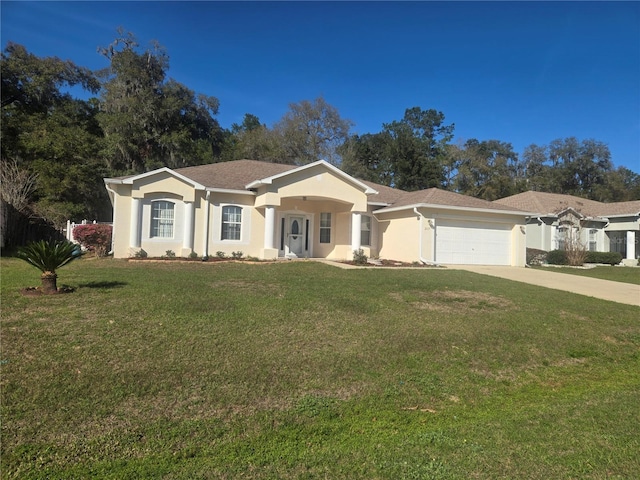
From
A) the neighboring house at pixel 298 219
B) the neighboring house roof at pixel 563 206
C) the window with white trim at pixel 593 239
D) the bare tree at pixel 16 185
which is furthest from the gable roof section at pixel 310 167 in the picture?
the window with white trim at pixel 593 239

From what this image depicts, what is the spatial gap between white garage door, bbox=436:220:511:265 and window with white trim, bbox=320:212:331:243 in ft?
17.2

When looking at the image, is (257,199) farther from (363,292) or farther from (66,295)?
(66,295)

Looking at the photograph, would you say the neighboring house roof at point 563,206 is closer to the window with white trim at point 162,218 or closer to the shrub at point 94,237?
the window with white trim at point 162,218

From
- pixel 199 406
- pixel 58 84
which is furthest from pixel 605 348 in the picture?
pixel 58 84

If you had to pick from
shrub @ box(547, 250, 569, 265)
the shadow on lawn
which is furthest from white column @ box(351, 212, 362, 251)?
shrub @ box(547, 250, 569, 265)

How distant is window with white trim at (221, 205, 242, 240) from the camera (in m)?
18.3

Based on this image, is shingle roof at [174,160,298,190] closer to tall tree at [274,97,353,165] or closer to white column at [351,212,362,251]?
white column at [351,212,362,251]

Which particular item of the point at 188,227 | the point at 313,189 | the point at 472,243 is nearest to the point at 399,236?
the point at 472,243

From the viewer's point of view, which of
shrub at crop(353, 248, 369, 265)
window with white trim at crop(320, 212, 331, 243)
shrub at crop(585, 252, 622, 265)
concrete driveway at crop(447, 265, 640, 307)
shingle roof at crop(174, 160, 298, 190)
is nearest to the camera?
concrete driveway at crop(447, 265, 640, 307)

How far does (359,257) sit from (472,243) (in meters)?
6.20

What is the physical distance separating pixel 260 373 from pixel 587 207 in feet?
106

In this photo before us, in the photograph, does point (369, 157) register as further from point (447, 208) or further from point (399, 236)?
point (447, 208)

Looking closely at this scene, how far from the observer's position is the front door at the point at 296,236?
19.9 m

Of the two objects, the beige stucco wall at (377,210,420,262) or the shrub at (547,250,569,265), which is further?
the shrub at (547,250,569,265)
